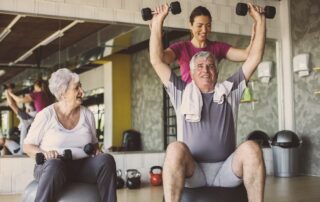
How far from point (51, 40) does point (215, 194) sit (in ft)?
12.4

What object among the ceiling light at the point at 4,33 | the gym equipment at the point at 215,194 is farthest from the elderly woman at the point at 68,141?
the ceiling light at the point at 4,33

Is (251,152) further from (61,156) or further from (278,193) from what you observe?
(278,193)

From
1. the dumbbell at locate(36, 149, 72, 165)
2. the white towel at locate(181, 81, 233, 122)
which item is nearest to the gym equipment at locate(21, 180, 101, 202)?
the dumbbell at locate(36, 149, 72, 165)

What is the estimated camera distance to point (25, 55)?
5.81 m

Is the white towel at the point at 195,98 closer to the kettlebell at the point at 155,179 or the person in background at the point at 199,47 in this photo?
the person in background at the point at 199,47

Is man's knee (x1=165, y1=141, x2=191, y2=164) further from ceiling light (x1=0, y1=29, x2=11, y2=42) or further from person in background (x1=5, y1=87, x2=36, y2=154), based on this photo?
ceiling light (x1=0, y1=29, x2=11, y2=42)

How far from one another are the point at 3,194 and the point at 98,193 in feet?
7.86

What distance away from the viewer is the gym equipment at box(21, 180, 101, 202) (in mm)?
2055

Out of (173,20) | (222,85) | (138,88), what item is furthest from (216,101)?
(138,88)

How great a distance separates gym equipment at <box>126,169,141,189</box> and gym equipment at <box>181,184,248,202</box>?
7.97 feet

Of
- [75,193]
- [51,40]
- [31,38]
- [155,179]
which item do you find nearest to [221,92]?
[75,193]

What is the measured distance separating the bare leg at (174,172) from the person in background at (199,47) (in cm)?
58

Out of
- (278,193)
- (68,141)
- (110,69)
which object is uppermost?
(110,69)

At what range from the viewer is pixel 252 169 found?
1821 millimetres
